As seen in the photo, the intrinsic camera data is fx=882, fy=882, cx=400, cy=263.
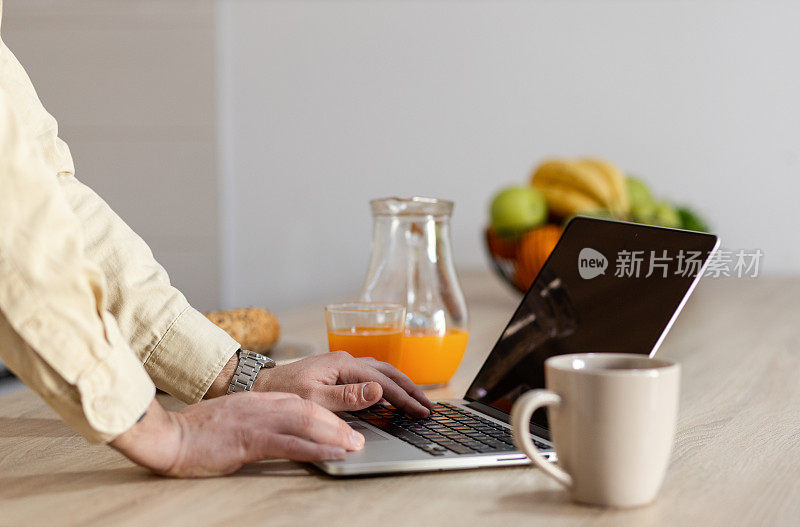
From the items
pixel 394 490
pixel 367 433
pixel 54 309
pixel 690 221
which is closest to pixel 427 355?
pixel 367 433

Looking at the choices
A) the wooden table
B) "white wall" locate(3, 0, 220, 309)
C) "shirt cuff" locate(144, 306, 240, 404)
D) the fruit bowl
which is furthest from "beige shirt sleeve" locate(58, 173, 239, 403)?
"white wall" locate(3, 0, 220, 309)

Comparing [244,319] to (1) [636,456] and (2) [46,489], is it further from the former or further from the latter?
(1) [636,456]

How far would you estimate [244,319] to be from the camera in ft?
3.76

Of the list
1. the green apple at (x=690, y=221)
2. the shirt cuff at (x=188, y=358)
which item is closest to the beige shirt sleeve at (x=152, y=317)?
the shirt cuff at (x=188, y=358)

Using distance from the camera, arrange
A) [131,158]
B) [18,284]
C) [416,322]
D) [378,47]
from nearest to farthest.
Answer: [18,284] < [416,322] < [378,47] < [131,158]

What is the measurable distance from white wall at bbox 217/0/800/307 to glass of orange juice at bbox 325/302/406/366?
1579 mm

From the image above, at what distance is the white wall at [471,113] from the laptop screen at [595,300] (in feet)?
5.30

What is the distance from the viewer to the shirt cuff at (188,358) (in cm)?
85

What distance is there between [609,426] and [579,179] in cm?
131

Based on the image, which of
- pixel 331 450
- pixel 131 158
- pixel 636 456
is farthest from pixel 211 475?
pixel 131 158

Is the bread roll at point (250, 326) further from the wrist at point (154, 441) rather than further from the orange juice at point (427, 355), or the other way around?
the wrist at point (154, 441)

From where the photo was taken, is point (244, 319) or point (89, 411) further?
point (244, 319)

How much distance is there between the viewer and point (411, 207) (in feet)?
3.60

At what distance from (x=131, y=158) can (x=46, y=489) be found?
2293 mm
